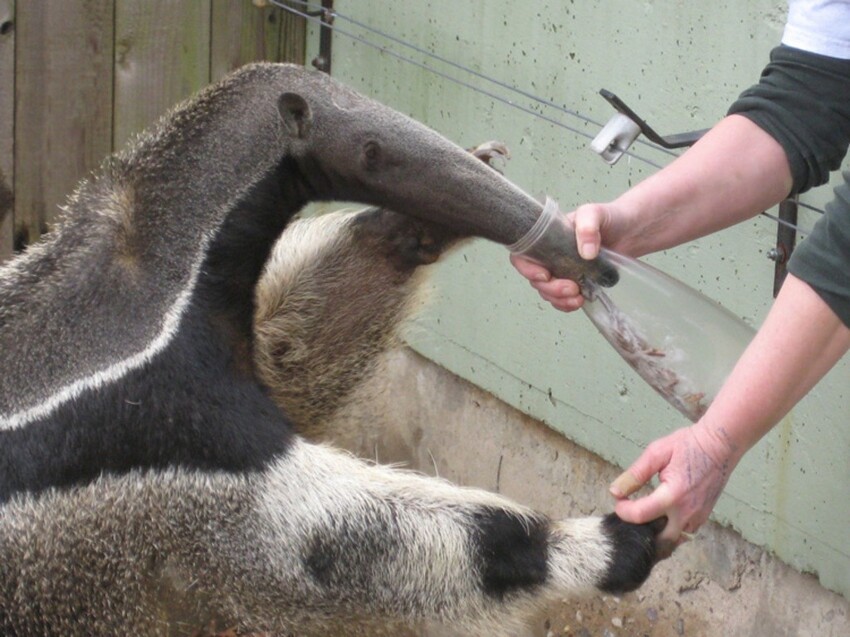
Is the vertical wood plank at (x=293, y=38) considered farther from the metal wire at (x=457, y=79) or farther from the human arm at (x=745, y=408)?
the human arm at (x=745, y=408)

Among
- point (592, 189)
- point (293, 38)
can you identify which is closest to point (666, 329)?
point (592, 189)

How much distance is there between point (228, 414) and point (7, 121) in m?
3.33

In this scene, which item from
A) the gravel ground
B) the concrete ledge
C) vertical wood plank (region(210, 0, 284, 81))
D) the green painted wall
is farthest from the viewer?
vertical wood plank (region(210, 0, 284, 81))

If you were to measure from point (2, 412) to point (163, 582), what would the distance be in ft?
2.42

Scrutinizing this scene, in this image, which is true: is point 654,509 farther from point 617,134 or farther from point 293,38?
point 293,38

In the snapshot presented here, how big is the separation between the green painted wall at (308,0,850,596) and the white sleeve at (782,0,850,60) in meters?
0.91

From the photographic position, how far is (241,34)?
709 centimetres

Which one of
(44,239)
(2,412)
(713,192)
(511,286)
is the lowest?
(511,286)

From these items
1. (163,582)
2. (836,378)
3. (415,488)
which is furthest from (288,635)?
(836,378)

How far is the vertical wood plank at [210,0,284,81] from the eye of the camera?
7.02m

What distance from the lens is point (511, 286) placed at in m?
5.96

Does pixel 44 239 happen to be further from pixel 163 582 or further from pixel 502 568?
pixel 502 568

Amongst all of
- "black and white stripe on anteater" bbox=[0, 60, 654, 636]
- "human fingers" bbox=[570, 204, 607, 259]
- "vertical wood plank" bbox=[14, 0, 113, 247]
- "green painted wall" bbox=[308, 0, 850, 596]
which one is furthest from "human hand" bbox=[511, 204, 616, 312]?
"vertical wood plank" bbox=[14, 0, 113, 247]

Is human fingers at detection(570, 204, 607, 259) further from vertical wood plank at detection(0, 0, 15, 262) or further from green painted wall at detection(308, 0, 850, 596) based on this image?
vertical wood plank at detection(0, 0, 15, 262)
